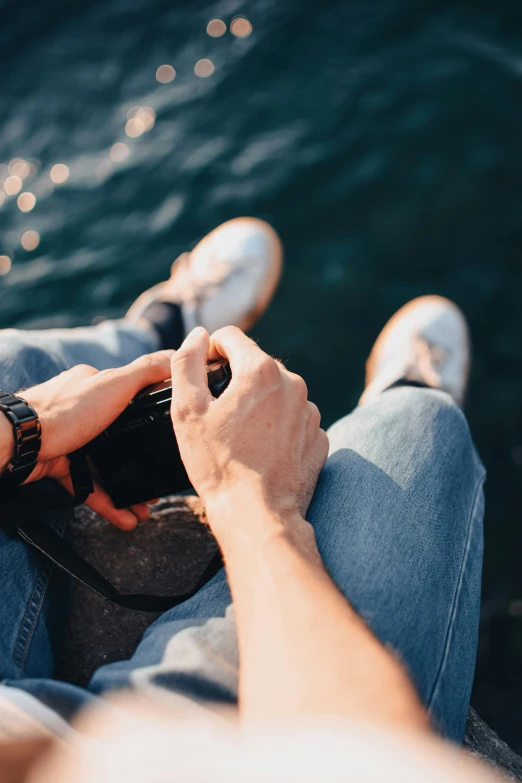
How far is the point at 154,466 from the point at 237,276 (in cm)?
175

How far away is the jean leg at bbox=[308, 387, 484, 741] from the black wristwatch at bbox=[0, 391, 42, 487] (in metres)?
0.67

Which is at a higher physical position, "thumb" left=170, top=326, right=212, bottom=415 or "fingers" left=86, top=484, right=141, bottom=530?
"thumb" left=170, top=326, right=212, bottom=415

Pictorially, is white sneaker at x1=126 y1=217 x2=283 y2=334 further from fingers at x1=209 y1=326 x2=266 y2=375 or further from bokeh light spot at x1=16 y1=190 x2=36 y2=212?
fingers at x1=209 y1=326 x2=266 y2=375

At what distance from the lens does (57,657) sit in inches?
57.4

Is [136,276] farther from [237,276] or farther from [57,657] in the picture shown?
[57,657]

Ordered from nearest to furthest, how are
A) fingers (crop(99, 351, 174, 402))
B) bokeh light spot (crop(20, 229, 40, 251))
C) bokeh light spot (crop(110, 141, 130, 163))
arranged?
fingers (crop(99, 351, 174, 402)) < bokeh light spot (crop(20, 229, 40, 251)) < bokeh light spot (crop(110, 141, 130, 163))

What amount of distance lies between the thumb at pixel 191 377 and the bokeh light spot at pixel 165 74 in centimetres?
336

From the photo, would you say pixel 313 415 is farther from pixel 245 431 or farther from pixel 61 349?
pixel 61 349

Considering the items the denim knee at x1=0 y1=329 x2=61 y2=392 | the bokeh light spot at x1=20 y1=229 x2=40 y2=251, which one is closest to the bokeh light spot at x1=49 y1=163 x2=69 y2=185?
the bokeh light spot at x1=20 y1=229 x2=40 y2=251

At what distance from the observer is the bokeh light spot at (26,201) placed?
3570 millimetres

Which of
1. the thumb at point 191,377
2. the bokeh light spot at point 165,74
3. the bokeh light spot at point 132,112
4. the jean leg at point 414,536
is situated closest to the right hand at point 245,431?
the thumb at point 191,377

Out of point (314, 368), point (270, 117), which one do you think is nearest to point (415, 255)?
point (314, 368)

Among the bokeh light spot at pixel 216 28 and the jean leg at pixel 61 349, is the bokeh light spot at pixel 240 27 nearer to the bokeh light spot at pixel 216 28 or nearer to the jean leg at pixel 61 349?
the bokeh light spot at pixel 216 28

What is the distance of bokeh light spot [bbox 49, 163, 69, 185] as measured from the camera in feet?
12.0
